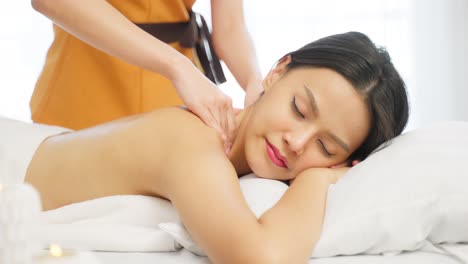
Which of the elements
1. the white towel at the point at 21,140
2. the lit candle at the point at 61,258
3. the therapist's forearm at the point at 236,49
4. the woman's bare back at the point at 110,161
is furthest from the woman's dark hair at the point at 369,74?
the lit candle at the point at 61,258

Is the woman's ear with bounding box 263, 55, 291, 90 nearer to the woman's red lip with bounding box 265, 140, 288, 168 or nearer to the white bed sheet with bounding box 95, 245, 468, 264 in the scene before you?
the woman's red lip with bounding box 265, 140, 288, 168

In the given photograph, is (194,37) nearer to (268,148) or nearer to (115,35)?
(115,35)

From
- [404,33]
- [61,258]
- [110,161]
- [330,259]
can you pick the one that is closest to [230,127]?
[110,161]

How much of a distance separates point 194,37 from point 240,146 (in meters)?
0.54

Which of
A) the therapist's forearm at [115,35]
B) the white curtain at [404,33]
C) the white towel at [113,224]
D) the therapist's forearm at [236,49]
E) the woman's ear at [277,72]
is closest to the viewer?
the white towel at [113,224]

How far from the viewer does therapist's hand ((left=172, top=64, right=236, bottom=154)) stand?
5.23 feet

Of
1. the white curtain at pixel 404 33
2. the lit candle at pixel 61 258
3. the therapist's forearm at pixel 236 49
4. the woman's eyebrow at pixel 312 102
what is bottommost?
the white curtain at pixel 404 33

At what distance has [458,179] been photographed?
4.74 ft

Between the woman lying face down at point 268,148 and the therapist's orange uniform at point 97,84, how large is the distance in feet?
1.30

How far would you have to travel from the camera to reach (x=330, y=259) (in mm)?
1389

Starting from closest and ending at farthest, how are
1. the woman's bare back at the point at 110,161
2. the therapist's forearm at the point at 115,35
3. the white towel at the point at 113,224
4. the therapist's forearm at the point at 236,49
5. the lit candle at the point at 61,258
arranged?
1. the lit candle at the point at 61,258
2. the white towel at the point at 113,224
3. the woman's bare back at the point at 110,161
4. the therapist's forearm at the point at 115,35
5. the therapist's forearm at the point at 236,49

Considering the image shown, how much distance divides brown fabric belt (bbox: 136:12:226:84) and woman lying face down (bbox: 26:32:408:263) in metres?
Answer: 0.43

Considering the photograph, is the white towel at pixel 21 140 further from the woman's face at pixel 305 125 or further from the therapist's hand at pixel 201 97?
the woman's face at pixel 305 125

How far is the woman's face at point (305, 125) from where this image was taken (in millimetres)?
1592
